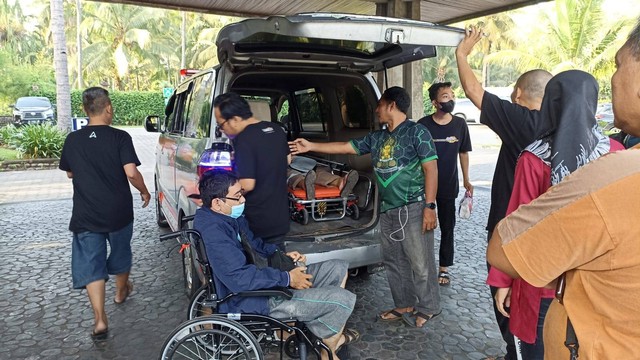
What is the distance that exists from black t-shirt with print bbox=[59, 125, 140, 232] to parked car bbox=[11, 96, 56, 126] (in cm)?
2141

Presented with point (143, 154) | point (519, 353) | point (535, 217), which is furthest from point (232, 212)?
point (143, 154)

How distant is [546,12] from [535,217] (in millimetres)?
24348

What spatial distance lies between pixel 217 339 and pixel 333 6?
5979 millimetres

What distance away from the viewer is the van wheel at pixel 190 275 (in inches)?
139

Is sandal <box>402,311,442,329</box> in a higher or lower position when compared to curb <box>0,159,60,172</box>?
lower

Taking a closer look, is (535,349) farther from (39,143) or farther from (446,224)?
(39,143)

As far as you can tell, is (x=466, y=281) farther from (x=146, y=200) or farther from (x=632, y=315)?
(x=632, y=315)

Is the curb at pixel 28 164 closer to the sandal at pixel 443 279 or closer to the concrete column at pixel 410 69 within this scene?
the concrete column at pixel 410 69

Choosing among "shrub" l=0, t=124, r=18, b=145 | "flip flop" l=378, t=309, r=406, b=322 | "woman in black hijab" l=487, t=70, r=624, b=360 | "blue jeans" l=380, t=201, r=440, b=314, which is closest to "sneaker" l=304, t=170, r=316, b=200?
"blue jeans" l=380, t=201, r=440, b=314

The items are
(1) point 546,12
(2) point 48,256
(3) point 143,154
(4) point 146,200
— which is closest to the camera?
(4) point 146,200

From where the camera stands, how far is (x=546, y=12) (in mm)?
21703

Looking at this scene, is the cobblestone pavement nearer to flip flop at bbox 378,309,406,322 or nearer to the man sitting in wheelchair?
flip flop at bbox 378,309,406,322

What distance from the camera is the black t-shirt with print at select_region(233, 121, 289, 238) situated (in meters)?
3.01

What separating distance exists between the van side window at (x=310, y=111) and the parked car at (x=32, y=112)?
66.4ft
